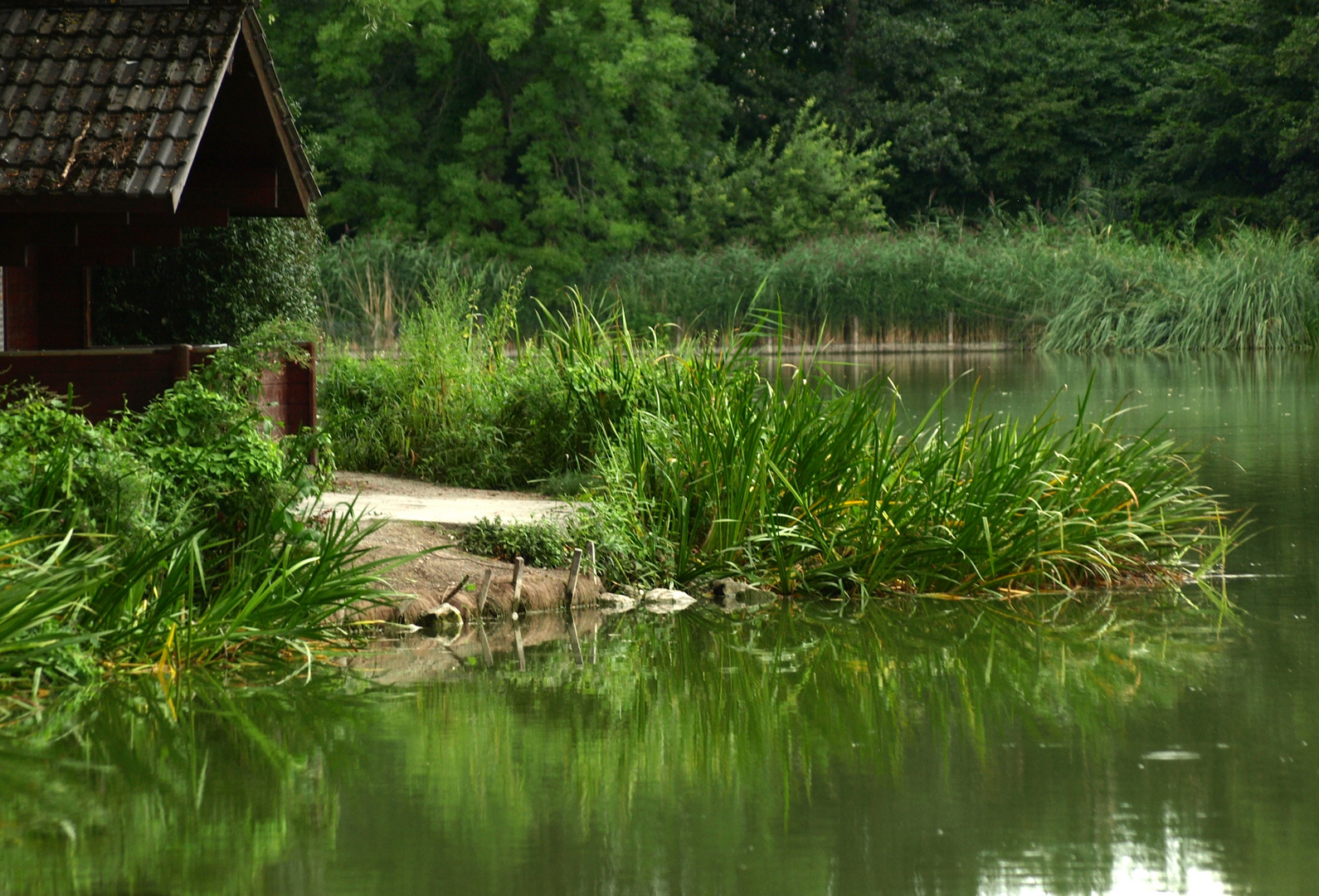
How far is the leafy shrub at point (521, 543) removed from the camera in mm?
8578

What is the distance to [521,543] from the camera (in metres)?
8.59

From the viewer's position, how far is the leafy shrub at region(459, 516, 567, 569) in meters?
8.58

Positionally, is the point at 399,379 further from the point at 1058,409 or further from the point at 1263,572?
the point at 1058,409

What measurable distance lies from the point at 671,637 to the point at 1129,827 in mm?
3263

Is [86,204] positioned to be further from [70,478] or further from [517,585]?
[517,585]

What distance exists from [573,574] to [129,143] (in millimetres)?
3158

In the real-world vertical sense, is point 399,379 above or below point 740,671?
above

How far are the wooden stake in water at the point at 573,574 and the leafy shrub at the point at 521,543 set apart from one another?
0.31m

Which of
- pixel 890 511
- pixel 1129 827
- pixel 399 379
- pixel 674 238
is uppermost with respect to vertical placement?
pixel 674 238

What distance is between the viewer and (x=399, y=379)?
12.4 m

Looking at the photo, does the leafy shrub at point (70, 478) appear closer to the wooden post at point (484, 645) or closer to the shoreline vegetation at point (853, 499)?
the wooden post at point (484, 645)

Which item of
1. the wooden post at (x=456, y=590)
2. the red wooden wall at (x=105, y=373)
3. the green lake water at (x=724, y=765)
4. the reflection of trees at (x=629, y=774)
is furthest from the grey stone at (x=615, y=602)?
the red wooden wall at (x=105, y=373)

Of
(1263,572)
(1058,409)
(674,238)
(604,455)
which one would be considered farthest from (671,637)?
(674,238)

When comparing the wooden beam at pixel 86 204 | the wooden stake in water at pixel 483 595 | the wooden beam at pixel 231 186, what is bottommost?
the wooden stake in water at pixel 483 595
